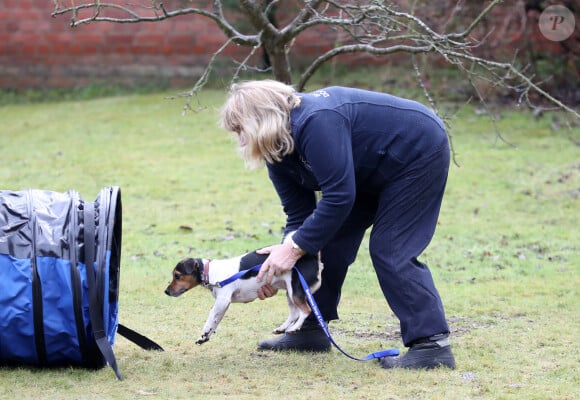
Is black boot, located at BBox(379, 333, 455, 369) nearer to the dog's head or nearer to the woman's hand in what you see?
the woman's hand

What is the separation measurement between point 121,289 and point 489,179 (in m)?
6.04

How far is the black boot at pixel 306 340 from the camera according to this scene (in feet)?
17.2

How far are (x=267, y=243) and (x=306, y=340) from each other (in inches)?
137

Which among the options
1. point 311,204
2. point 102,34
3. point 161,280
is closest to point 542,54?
point 102,34

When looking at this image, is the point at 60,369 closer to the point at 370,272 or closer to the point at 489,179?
the point at 370,272

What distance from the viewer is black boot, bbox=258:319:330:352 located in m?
5.23

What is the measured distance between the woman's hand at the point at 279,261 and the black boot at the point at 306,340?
630 mm

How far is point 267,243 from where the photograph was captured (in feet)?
Answer: 28.5

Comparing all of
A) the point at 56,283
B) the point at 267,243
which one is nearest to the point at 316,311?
the point at 56,283

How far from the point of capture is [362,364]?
194 inches

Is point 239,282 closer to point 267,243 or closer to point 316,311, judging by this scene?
point 316,311

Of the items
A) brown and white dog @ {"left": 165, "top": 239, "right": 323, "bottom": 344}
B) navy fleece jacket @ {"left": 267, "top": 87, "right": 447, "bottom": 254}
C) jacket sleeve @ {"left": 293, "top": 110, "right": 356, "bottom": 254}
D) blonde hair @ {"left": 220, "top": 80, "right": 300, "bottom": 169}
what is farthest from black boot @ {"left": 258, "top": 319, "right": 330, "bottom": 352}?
blonde hair @ {"left": 220, "top": 80, "right": 300, "bottom": 169}

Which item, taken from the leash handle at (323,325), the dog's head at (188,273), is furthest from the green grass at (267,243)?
the dog's head at (188,273)

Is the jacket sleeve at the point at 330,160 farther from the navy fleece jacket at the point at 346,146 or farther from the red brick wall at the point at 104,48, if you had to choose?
the red brick wall at the point at 104,48
